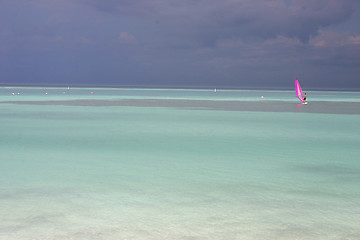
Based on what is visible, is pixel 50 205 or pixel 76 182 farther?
pixel 76 182

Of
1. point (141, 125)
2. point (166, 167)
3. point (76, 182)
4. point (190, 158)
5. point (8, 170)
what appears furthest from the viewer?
point (141, 125)

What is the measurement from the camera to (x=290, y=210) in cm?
700

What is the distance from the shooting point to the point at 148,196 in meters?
7.91

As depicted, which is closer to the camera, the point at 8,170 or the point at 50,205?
the point at 50,205

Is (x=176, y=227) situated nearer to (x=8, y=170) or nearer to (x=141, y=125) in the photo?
(x=8, y=170)

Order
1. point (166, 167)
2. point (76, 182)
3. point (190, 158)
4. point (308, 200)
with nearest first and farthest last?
point (308, 200) → point (76, 182) → point (166, 167) → point (190, 158)

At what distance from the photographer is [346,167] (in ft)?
37.8

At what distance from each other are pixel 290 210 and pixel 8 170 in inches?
256

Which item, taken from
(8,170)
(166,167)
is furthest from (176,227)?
(8,170)

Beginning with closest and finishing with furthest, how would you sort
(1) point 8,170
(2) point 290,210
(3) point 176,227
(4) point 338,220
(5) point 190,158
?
1. (3) point 176,227
2. (4) point 338,220
3. (2) point 290,210
4. (1) point 8,170
5. (5) point 190,158

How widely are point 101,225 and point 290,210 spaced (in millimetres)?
2890

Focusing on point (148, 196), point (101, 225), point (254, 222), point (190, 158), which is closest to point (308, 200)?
point (254, 222)

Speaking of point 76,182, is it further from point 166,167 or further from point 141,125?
point 141,125

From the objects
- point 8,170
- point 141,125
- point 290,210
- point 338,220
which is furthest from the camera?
point 141,125
